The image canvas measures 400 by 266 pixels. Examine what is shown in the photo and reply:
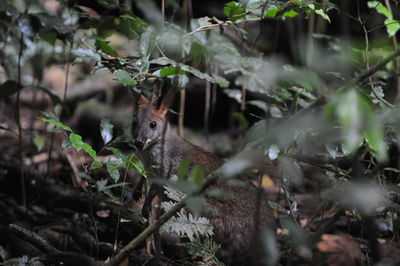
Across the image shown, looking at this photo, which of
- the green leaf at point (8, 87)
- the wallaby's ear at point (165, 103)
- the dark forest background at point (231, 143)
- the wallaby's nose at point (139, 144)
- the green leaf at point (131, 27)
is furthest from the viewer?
the wallaby's nose at point (139, 144)

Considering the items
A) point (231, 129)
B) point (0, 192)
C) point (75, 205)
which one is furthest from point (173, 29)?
point (231, 129)

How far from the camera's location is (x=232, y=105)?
24.3 feet

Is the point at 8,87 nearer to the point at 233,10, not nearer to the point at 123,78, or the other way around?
the point at 123,78

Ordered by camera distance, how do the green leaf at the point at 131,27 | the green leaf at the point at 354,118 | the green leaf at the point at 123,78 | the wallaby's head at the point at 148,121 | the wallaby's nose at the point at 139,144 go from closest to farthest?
the green leaf at the point at 354,118
the green leaf at the point at 123,78
the green leaf at the point at 131,27
the wallaby's nose at the point at 139,144
the wallaby's head at the point at 148,121

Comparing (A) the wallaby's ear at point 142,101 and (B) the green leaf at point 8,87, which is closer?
(B) the green leaf at point 8,87

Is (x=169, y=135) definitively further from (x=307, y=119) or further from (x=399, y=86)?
(x=307, y=119)

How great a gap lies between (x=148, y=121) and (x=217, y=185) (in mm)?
1184

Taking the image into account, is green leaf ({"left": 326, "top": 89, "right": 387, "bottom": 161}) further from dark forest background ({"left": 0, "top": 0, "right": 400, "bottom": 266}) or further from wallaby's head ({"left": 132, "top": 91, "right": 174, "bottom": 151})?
wallaby's head ({"left": 132, "top": 91, "right": 174, "bottom": 151})

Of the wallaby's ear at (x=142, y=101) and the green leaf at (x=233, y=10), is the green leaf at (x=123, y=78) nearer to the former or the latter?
the green leaf at (x=233, y=10)

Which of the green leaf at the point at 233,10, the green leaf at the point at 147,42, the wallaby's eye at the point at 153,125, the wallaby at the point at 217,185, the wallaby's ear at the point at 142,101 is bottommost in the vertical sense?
the wallaby at the point at 217,185

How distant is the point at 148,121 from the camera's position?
438 cm

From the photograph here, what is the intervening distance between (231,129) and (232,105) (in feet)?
1.38

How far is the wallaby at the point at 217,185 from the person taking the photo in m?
3.56

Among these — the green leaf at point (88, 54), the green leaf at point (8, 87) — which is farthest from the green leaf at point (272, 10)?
the green leaf at point (8, 87)
